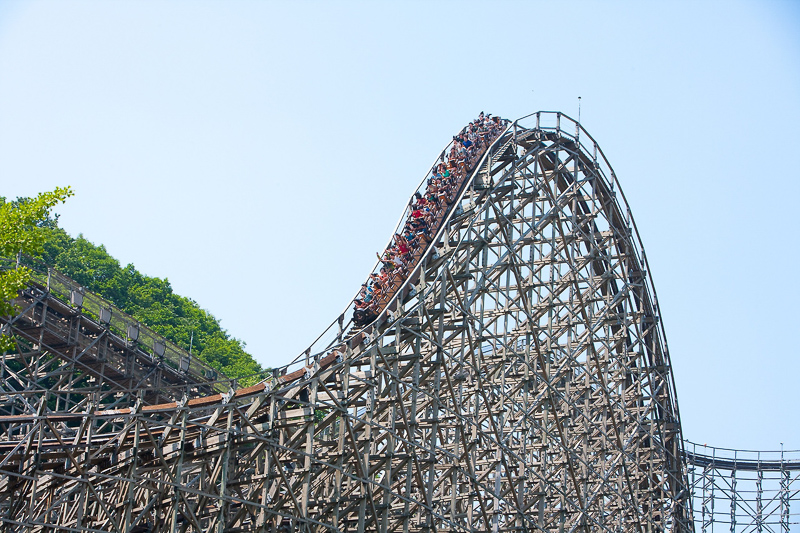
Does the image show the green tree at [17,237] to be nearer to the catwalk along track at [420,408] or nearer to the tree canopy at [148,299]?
the catwalk along track at [420,408]

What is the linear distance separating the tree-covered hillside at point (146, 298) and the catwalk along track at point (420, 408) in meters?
19.1

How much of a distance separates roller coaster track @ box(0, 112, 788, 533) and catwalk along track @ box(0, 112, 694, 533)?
71 mm

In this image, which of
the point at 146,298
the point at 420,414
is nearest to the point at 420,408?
the point at 420,414

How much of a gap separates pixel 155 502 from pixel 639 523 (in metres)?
15.2

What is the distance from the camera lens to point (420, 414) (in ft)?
85.9

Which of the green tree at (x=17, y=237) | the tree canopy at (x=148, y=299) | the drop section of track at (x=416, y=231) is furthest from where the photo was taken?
the tree canopy at (x=148, y=299)

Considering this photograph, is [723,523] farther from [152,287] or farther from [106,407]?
[152,287]

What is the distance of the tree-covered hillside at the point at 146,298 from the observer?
178ft

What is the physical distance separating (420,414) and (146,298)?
109ft

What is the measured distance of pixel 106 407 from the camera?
27.3m

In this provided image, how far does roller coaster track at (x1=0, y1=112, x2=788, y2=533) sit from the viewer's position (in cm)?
1831

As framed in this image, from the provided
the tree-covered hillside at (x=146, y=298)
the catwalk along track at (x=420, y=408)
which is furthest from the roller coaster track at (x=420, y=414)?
the tree-covered hillside at (x=146, y=298)

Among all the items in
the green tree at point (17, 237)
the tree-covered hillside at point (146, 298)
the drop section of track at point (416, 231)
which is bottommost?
the green tree at point (17, 237)

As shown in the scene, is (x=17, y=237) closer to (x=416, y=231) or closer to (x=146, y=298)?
(x=416, y=231)
